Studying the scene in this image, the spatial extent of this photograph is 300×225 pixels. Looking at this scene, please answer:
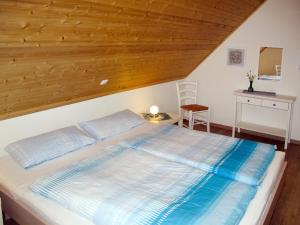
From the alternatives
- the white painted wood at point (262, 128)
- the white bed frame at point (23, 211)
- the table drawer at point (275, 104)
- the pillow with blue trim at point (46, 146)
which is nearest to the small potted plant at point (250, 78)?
the table drawer at point (275, 104)

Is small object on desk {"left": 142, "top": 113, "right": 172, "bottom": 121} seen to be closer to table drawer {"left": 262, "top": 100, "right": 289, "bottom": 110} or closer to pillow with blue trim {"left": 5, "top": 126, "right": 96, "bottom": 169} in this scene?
pillow with blue trim {"left": 5, "top": 126, "right": 96, "bottom": 169}

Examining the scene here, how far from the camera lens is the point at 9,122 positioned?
267cm

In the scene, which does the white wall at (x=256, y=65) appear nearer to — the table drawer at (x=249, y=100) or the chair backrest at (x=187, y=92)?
the chair backrest at (x=187, y=92)

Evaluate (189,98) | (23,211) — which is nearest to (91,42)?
(23,211)

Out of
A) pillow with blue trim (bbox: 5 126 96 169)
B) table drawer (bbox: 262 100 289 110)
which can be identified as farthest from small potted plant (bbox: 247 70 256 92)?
pillow with blue trim (bbox: 5 126 96 169)

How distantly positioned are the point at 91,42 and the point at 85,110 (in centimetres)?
117

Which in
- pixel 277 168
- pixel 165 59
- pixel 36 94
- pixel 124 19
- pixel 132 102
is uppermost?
pixel 124 19

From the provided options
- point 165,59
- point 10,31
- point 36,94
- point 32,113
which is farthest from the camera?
point 165,59

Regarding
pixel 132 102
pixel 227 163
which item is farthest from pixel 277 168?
pixel 132 102

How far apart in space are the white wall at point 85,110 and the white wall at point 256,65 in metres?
0.69

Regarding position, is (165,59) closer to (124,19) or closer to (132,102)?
(132,102)

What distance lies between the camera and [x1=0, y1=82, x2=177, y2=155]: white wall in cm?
272

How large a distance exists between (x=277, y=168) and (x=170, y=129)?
3.97 ft

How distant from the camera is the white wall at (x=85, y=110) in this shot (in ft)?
8.92
